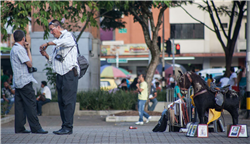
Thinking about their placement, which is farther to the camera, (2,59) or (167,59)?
(167,59)

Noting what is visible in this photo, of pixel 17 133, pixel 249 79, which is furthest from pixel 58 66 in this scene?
pixel 249 79

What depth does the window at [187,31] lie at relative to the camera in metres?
39.0

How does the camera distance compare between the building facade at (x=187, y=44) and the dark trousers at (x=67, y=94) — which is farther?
the building facade at (x=187, y=44)

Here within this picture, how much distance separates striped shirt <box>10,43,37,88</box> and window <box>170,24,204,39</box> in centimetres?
3354

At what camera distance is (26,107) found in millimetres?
6363

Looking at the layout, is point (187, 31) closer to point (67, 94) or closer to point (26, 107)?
point (26, 107)

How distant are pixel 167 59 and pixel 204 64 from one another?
160 inches

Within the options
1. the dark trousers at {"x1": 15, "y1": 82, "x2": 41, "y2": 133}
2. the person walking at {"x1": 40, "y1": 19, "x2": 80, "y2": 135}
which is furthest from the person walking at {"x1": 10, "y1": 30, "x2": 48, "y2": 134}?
the person walking at {"x1": 40, "y1": 19, "x2": 80, "y2": 135}

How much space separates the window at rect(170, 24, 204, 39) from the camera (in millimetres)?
39000

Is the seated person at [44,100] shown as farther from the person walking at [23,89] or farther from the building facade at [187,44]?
the building facade at [187,44]

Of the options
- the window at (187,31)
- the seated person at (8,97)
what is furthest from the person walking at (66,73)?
the window at (187,31)

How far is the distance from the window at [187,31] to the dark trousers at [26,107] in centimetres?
3359

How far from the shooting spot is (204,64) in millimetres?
39531

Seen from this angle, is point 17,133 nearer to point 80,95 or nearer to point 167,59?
point 80,95
